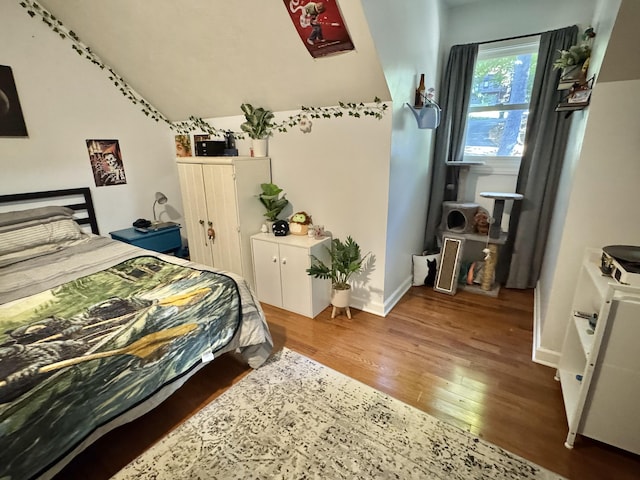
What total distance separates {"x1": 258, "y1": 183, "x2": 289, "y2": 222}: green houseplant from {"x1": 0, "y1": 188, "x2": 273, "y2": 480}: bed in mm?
1028

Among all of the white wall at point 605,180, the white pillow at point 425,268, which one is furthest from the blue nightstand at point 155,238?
the white wall at point 605,180

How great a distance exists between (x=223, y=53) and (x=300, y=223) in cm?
149

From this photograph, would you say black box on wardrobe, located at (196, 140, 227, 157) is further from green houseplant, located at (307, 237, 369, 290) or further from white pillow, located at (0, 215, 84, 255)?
green houseplant, located at (307, 237, 369, 290)

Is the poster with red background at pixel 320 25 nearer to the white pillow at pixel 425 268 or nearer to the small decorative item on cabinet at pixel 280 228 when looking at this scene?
the small decorative item on cabinet at pixel 280 228

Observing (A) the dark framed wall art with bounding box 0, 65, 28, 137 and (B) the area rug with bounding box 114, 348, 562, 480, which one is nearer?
(B) the area rug with bounding box 114, 348, 562, 480

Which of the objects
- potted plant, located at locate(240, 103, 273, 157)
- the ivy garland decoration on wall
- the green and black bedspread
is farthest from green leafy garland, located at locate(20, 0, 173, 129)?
the green and black bedspread

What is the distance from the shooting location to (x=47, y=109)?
278 cm

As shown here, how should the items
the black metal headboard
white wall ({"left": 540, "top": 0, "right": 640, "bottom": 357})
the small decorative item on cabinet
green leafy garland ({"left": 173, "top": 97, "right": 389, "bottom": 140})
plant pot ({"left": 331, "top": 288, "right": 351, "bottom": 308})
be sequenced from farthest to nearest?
the small decorative item on cabinet < the black metal headboard < plant pot ({"left": 331, "top": 288, "right": 351, "bottom": 308}) < green leafy garland ({"left": 173, "top": 97, "right": 389, "bottom": 140}) < white wall ({"left": 540, "top": 0, "right": 640, "bottom": 357})

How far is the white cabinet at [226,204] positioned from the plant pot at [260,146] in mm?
89

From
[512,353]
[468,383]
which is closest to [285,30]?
[468,383]

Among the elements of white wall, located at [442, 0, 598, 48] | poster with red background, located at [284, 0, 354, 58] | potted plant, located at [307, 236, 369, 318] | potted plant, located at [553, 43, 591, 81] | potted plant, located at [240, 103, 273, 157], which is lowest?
potted plant, located at [307, 236, 369, 318]

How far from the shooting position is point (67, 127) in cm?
292

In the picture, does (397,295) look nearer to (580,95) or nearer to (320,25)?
(580,95)

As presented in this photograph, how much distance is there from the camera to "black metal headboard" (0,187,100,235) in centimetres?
269
